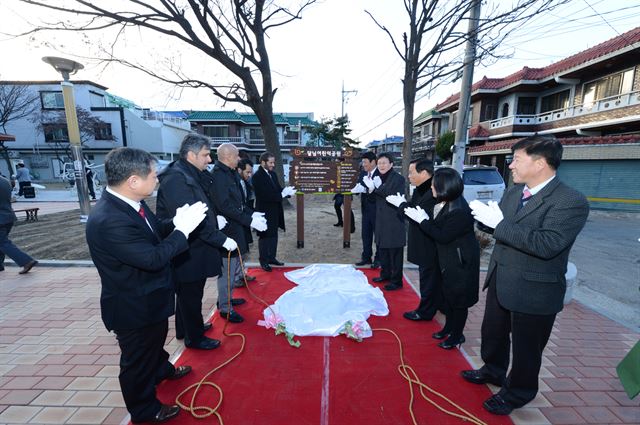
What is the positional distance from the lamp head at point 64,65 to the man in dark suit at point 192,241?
6978mm

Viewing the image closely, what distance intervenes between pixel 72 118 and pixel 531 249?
981cm

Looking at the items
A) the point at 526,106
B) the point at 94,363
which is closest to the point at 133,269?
the point at 94,363

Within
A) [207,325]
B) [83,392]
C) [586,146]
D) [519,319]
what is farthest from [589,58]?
[83,392]

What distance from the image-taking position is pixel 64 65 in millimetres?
6895

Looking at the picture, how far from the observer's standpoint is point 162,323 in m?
1.88

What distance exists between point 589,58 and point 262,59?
14.4 meters

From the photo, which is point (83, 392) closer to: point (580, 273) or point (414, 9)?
point (580, 273)

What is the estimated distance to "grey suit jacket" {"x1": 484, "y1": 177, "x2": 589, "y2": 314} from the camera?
1.63m

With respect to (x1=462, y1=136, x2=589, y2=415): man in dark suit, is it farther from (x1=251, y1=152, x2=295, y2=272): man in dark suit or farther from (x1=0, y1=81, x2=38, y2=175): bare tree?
(x1=0, y1=81, x2=38, y2=175): bare tree

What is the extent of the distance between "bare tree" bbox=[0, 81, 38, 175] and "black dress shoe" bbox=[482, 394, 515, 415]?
3009 cm

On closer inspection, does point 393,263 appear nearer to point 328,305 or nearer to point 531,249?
point 328,305

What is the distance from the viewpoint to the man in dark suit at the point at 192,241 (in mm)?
2404

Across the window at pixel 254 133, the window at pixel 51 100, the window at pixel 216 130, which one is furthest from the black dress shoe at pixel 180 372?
the window at pixel 51 100

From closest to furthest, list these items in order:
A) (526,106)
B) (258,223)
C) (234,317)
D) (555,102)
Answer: (234,317) → (258,223) → (555,102) → (526,106)
